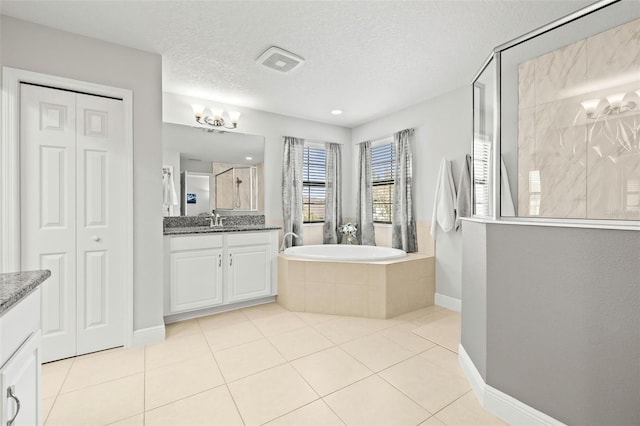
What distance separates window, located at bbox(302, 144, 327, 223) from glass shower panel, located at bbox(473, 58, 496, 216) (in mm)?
2530

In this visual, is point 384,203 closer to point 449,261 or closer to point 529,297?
point 449,261

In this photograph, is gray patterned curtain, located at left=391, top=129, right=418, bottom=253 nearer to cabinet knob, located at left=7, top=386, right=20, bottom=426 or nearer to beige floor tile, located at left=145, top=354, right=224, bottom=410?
beige floor tile, located at left=145, top=354, right=224, bottom=410

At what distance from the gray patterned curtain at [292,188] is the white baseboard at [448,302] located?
1.88 metres

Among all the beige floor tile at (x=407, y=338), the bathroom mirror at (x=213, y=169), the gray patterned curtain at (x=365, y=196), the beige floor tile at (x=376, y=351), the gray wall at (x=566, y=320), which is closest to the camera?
the gray wall at (x=566, y=320)

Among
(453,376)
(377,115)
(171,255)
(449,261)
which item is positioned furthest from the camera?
(377,115)

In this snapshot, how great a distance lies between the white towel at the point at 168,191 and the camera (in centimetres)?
320

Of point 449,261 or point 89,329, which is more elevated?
point 449,261

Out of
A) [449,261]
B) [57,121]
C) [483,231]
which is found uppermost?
[57,121]

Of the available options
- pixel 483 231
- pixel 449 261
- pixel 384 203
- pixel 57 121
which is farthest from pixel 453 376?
pixel 57 121

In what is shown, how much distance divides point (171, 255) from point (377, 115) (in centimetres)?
313

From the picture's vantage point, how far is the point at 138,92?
2.40 meters

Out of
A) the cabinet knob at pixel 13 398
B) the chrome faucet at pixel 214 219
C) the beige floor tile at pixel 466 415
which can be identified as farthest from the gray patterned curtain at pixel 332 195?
the cabinet knob at pixel 13 398

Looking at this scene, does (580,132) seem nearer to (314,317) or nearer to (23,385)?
(314,317)

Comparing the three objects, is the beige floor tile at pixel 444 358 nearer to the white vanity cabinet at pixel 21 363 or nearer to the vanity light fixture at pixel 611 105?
the vanity light fixture at pixel 611 105
